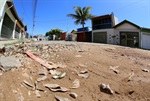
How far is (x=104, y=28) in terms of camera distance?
19.5 metres

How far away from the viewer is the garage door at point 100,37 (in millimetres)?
19302

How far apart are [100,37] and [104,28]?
1536 mm

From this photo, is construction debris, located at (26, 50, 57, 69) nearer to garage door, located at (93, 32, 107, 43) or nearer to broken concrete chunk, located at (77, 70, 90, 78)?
broken concrete chunk, located at (77, 70, 90, 78)

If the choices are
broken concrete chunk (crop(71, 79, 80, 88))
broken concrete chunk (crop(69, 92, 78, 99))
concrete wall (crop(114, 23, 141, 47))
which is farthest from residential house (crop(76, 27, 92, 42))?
broken concrete chunk (crop(69, 92, 78, 99))

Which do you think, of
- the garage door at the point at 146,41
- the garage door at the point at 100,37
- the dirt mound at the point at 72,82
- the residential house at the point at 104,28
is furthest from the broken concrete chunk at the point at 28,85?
the garage door at the point at 100,37

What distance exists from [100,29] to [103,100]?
17.9m

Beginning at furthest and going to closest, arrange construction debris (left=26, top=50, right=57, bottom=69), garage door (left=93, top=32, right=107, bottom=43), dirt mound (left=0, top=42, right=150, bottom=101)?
garage door (left=93, top=32, right=107, bottom=43)
construction debris (left=26, top=50, right=57, bottom=69)
dirt mound (left=0, top=42, right=150, bottom=101)

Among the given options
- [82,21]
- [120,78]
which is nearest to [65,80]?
[120,78]

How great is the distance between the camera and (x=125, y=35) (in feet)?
56.4

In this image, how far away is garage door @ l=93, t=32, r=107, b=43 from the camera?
1930 cm

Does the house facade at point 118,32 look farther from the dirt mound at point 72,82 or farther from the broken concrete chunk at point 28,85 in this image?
the broken concrete chunk at point 28,85

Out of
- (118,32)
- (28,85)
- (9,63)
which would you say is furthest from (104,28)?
(28,85)

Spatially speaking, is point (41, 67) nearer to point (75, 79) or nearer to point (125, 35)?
point (75, 79)

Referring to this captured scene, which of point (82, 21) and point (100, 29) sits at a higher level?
point (82, 21)
